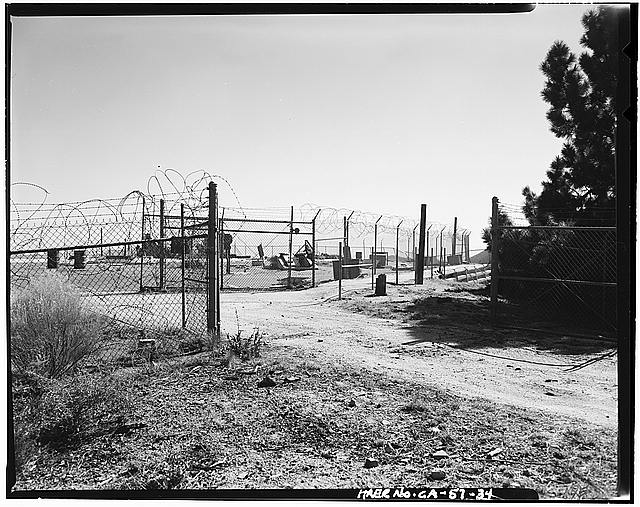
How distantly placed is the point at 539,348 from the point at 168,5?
19.7 feet

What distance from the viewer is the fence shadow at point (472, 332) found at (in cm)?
739

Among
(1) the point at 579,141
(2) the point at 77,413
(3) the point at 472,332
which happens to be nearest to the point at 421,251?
(1) the point at 579,141

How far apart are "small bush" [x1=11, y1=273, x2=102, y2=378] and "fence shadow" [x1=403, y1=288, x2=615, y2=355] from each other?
12.9 ft

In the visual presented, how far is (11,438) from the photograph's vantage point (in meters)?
3.20

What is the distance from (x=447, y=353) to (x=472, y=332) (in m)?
1.78

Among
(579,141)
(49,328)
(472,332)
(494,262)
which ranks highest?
(579,141)

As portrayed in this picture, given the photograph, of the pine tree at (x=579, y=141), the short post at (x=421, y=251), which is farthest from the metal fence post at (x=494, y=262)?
the short post at (x=421, y=251)

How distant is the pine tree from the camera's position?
8.95 meters

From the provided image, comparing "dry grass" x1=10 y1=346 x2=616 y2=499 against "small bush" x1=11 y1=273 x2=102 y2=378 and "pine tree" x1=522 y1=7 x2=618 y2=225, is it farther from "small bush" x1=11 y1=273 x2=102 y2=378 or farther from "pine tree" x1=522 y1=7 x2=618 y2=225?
"pine tree" x1=522 y1=7 x2=618 y2=225

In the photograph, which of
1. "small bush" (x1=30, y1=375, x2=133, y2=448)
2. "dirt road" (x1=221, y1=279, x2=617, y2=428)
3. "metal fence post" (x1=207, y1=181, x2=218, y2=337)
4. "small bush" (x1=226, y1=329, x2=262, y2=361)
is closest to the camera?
"small bush" (x1=30, y1=375, x2=133, y2=448)

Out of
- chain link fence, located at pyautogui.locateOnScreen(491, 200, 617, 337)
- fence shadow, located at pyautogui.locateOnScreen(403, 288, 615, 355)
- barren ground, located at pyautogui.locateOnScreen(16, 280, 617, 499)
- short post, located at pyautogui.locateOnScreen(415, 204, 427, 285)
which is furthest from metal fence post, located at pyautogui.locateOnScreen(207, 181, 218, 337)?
short post, located at pyautogui.locateOnScreen(415, 204, 427, 285)

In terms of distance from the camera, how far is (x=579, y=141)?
945 cm

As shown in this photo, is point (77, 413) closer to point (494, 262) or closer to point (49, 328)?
point (49, 328)

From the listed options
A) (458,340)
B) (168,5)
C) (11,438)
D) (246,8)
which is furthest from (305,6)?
(458,340)
